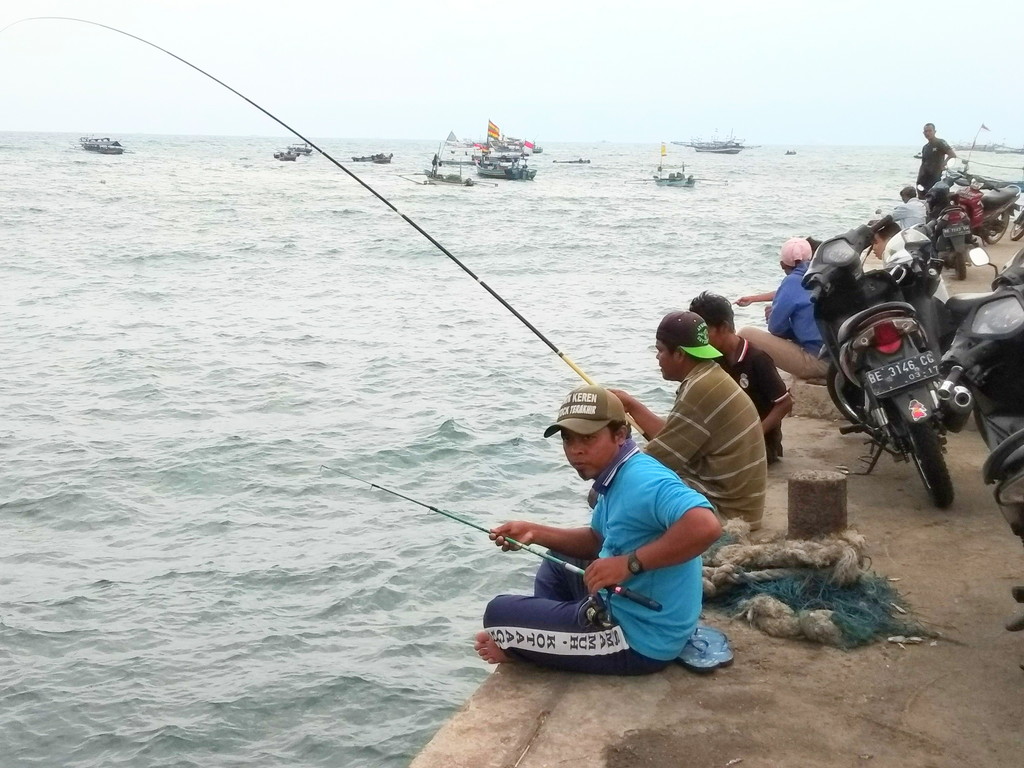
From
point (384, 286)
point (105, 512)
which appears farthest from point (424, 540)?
point (384, 286)

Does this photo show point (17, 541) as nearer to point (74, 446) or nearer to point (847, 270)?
point (74, 446)

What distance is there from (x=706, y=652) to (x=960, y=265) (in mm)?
9164

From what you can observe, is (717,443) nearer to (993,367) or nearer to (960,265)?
(993,367)

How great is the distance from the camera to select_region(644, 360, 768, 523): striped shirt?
462cm

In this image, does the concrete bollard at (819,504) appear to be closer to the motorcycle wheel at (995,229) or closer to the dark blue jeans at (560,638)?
the dark blue jeans at (560,638)

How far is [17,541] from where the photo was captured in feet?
25.7

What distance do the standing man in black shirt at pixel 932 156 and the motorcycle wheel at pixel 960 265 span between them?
5.06 m

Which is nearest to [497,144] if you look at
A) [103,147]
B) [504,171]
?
[504,171]

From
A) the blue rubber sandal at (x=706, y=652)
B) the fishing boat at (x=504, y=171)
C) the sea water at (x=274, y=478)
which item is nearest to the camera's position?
the blue rubber sandal at (x=706, y=652)

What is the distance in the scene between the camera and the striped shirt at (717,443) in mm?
4625

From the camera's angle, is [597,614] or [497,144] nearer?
[597,614]

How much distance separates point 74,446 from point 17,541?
99.9 inches

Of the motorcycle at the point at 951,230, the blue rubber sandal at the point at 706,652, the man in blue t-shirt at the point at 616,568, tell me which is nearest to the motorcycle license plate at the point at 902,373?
the blue rubber sandal at the point at 706,652

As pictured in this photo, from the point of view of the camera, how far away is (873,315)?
16.4ft
